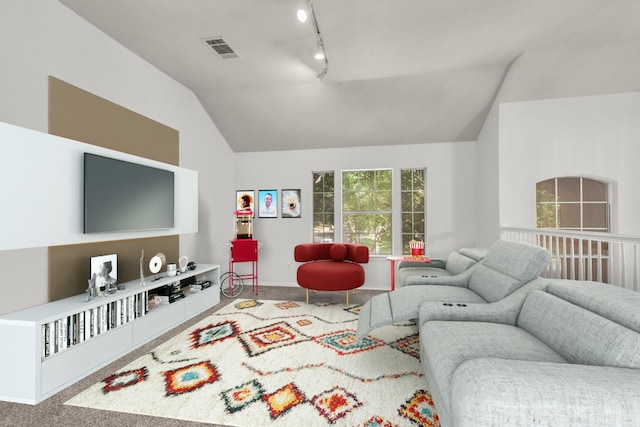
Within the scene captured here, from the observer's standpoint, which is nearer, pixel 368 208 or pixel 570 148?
pixel 570 148

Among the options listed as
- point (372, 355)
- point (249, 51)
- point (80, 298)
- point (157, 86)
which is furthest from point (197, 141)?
point (372, 355)

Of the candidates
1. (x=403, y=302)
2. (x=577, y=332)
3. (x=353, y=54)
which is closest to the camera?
(x=577, y=332)

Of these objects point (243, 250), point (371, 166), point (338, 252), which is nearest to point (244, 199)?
point (243, 250)

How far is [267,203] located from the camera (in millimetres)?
5270

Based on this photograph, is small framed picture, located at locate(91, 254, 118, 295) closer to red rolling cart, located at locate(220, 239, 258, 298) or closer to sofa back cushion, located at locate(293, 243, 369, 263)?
red rolling cart, located at locate(220, 239, 258, 298)

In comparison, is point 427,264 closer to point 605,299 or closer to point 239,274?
point 605,299

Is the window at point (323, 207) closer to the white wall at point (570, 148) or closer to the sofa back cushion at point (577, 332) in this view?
the white wall at point (570, 148)

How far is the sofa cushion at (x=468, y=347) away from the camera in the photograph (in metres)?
1.38

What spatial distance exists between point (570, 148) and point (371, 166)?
2637mm

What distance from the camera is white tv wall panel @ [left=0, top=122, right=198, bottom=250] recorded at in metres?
2.06

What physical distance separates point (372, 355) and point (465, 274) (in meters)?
1.15

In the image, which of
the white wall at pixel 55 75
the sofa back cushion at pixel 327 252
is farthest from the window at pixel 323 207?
the white wall at pixel 55 75

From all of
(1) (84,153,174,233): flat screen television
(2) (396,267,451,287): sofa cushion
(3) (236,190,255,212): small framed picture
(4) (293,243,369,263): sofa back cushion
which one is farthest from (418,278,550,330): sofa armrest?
(3) (236,190,255,212): small framed picture

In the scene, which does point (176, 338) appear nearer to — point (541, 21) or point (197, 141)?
point (197, 141)
